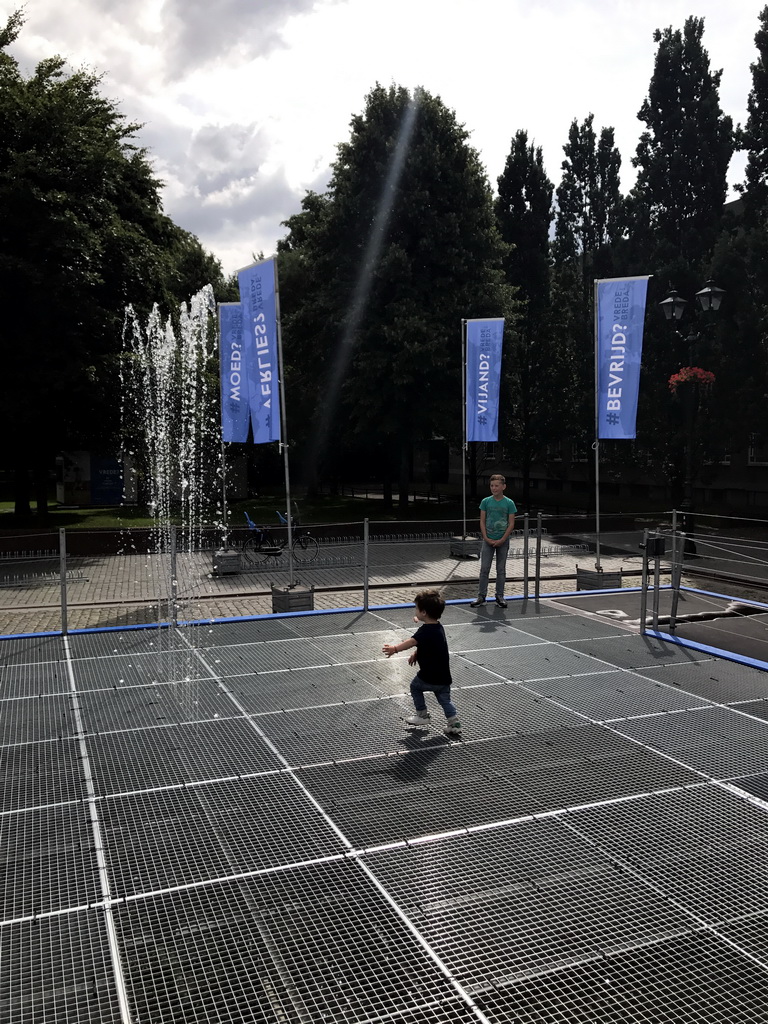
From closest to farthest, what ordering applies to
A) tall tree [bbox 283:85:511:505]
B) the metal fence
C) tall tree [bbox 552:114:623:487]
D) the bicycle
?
the metal fence
the bicycle
tall tree [bbox 283:85:511:505]
tall tree [bbox 552:114:623:487]

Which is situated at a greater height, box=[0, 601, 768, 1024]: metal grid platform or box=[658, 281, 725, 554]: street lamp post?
box=[658, 281, 725, 554]: street lamp post

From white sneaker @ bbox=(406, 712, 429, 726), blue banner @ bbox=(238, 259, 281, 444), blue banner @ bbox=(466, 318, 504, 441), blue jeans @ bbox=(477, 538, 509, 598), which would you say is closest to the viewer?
white sneaker @ bbox=(406, 712, 429, 726)

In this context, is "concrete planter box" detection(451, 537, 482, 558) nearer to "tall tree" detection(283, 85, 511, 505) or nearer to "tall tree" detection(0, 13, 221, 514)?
"tall tree" detection(283, 85, 511, 505)

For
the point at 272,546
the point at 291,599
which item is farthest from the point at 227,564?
the point at 291,599

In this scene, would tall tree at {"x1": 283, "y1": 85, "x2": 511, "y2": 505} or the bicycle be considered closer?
the bicycle

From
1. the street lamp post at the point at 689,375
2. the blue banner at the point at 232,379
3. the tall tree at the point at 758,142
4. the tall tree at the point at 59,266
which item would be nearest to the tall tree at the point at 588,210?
the tall tree at the point at 758,142

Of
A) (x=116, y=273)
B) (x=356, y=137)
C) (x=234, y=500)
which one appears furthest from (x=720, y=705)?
(x=234, y=500)

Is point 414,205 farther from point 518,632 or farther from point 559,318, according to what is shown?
point 518,632

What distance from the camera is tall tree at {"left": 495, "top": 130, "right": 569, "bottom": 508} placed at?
3516 centimetres

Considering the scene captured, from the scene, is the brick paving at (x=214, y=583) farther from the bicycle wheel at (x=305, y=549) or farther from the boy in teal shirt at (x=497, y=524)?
the boy in teal shirt at (x=497, y=524)

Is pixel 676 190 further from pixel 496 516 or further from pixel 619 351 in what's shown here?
pixel 496 516

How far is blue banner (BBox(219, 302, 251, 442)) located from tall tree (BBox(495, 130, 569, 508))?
54.1ft

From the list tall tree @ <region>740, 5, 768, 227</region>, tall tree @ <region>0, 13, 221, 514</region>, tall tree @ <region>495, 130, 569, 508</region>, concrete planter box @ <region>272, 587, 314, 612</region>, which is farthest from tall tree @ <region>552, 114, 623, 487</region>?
concrete planter box @ <region>272, 587, 314, 612</region>

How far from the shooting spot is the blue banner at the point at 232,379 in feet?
61.6
